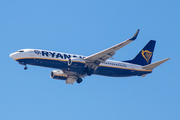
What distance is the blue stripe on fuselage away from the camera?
163 feet

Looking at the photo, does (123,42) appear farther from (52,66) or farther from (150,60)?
(150,60)

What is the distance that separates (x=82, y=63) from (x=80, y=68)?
1.10m

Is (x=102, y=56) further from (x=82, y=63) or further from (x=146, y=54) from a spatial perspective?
(x=146, y=54)

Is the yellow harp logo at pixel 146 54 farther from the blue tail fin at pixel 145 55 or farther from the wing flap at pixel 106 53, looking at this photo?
the wing flap at pixel 106 53

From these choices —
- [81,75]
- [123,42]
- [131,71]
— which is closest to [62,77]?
[81,75]

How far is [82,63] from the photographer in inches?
1999

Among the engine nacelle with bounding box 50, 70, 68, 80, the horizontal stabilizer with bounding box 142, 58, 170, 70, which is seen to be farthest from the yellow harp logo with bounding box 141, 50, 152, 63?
the engine nacelle with bounding box 50, 70, 68, 80

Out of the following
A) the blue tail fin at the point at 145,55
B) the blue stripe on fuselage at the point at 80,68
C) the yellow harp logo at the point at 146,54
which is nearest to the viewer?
the blue stripe on fuselage at the point at 80,68

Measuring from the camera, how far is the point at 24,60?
49.7 meters

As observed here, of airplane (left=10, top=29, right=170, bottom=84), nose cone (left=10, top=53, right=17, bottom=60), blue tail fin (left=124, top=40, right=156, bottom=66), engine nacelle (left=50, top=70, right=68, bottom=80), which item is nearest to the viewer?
airplane (left=10, top=29, right=170, bottom=84)

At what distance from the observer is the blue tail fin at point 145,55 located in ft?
192

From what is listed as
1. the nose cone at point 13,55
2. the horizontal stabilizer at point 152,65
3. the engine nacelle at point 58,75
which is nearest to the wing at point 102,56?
the engine nacelle at point 58,75

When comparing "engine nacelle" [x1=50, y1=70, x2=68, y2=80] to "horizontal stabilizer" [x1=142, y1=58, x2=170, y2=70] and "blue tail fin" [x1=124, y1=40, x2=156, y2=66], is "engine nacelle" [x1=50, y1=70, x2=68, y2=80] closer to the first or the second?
"blue tail fin" [x1=124, y1=40, x2=156, y2=66]

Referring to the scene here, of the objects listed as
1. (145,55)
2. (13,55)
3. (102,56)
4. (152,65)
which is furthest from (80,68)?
(145,55)
